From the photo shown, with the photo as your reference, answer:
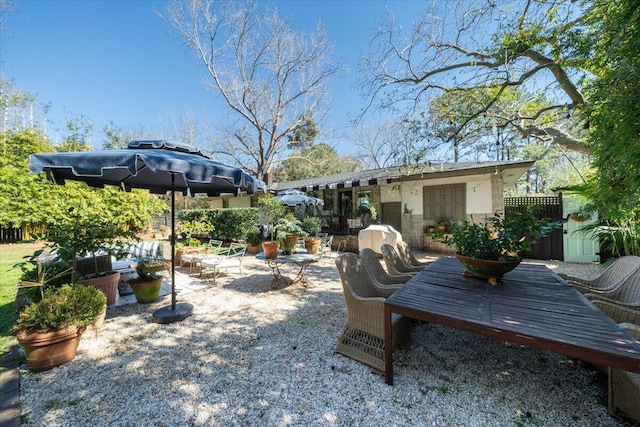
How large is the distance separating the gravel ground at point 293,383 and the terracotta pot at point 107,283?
864 mm

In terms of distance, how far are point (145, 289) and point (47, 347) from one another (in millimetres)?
1885

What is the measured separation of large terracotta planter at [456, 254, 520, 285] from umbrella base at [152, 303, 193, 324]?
14.0 ft

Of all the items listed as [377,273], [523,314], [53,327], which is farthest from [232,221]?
[523,314]

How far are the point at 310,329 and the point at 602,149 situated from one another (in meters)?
4.42

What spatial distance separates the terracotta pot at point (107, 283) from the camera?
13.4 feet

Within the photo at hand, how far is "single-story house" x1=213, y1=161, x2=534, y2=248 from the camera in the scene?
877cm

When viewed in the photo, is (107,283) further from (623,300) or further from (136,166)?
(623,300)

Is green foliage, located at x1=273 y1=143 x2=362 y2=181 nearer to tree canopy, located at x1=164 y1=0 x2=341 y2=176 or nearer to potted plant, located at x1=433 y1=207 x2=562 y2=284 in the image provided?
tree canopy, located at x1=164 y1=0 x2=341 y2=176

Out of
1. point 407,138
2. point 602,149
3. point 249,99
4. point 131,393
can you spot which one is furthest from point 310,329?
point 249,99

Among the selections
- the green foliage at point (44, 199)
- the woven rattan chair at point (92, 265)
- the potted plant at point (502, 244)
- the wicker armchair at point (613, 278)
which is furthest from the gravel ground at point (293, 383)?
the green foliage at point (44, 199)

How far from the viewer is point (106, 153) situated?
3.22 m

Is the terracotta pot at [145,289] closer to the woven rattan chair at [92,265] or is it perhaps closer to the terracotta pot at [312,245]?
the woven rattan chair at [92,265]

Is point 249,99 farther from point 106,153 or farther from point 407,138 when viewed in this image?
point 106,153

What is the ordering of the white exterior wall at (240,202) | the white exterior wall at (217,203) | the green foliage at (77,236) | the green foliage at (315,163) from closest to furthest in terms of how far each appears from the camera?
the green foliage at (77,236)
the white exterior wall at (240,202)
the white exterior wall at (217,203)
the green foliage at (315,163)
